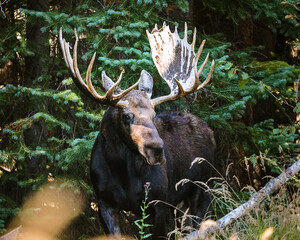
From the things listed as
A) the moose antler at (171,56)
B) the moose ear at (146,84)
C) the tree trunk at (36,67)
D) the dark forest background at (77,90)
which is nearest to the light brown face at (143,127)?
the moose ear at (146,84)

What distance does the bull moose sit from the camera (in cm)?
580

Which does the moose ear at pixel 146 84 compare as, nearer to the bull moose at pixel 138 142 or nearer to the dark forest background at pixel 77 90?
the bull moose at pixel 138 142

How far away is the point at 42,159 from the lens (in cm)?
859

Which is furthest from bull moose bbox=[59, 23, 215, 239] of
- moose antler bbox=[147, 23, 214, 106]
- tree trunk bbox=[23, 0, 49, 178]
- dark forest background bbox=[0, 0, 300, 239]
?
tree trunk bbox=[23, 0, 49, 178]

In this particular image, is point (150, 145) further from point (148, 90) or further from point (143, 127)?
point (148, 90)

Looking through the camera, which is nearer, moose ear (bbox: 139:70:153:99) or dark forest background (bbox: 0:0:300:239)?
moose ear (bbox: 139:70:153:99)

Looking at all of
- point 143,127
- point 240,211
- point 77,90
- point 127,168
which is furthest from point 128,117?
point 77,90

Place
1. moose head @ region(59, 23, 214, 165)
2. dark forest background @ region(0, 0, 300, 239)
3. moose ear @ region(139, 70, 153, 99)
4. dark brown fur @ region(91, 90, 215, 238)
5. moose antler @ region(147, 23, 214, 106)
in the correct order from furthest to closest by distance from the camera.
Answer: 1. dark forest background @ region(0, 0, 300, 239)
2. moose antler @ region(147, 23, 214, 106)
3. moose ear @ region(139, 70, 153, 99)
4. dark brown fur @ region(91, 90, 215, 238)
5. moose head @ region(59, 23, 214, 165)

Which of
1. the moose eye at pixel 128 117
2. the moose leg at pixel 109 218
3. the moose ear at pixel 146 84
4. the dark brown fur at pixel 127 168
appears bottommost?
the moose leg at pixel 109 218

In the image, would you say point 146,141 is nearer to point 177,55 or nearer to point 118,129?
point 118,129

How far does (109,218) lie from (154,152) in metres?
1.17

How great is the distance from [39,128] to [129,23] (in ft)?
8.50

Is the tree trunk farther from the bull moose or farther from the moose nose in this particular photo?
the moose nose

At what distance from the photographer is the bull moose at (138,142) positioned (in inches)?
228
